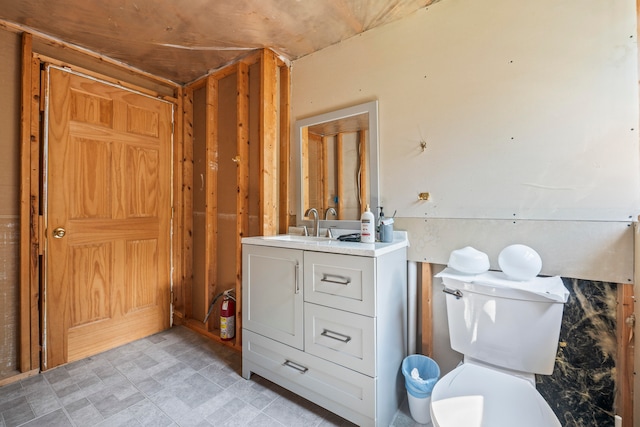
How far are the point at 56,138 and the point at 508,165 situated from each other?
9.76 ft

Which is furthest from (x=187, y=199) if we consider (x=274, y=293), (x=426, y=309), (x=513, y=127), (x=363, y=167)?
(x=513, y=127)

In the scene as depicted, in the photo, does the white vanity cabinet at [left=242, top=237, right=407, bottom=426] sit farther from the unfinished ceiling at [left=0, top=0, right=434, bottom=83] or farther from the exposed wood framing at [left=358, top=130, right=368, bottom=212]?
the unfinished ceiling at [left=0, top=0, right=434, bottom=83]

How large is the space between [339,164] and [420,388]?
1.44 meters

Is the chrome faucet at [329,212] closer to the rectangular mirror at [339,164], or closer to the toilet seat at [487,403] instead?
the rectangular mirror at [339,164]

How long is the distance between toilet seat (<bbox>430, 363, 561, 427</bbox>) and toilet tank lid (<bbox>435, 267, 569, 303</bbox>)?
0.34 meters

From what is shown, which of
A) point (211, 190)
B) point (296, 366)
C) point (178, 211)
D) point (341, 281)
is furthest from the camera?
point (178, 211)

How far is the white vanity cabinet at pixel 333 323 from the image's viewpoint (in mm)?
1319

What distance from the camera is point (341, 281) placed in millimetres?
1396

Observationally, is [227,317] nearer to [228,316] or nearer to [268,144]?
[228,316]

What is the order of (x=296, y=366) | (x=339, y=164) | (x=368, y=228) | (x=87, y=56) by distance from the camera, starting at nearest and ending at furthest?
(x=296, y=366), (x=368, y=228), (x=339, y=164), (x=87, y=56)

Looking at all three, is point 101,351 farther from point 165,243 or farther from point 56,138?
point 56,138

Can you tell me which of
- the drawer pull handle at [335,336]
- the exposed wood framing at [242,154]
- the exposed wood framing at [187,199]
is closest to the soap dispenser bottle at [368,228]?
the drawer pull handle at [335,336]

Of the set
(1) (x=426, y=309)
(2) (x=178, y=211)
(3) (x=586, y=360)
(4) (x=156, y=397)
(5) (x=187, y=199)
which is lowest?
(4) (x=156, y=397)

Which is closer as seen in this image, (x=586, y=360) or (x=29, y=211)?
(x=586, y=360)
